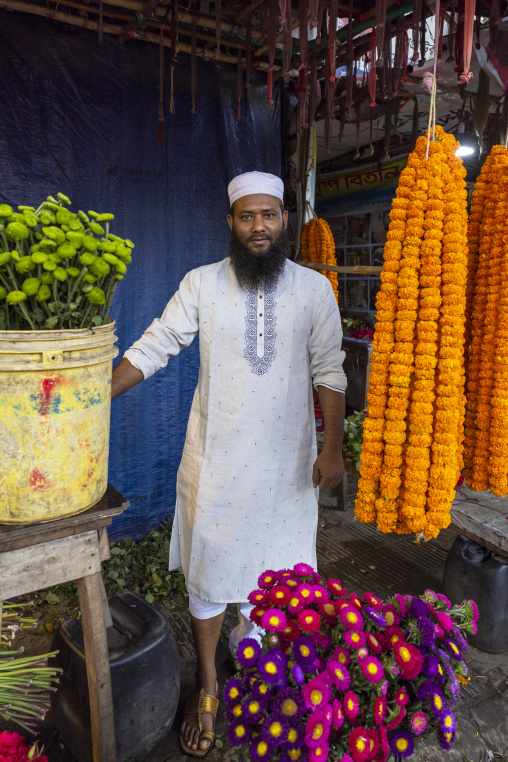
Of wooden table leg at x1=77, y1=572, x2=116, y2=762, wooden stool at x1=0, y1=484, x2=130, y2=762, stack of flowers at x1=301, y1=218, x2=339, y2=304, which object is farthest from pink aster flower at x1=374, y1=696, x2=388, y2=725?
stack of flowers at x1=301, y1=218, x2=339, y2=304

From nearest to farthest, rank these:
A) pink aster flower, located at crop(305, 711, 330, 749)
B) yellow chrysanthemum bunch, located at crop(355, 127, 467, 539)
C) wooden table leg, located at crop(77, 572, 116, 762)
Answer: pink aster flower, located at crop(305, 711, 330, 749) < wooden table leg, located at crop(77, 572, 116, 762) < yellow chrysanthemum bunch, located at crop(355, 127, 467, 539)

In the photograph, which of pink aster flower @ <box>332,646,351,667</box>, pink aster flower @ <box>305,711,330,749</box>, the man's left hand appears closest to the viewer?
pink aster flower @ <box>305,711,330,749</box>

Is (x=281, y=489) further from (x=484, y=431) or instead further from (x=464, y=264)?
(x=464, y=264)

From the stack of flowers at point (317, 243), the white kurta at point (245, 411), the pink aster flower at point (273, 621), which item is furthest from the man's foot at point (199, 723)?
the stack of flowers at point (317, 243)

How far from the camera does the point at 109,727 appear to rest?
167cm

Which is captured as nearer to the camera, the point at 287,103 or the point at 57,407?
the point at 57,407

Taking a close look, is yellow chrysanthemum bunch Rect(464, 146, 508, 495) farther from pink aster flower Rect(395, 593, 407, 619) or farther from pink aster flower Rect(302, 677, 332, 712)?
pink aster flower Rect(302, 677, 332, 712)

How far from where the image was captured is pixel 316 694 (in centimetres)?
104

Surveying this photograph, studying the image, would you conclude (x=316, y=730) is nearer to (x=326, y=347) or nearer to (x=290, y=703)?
(x=290, y=703)

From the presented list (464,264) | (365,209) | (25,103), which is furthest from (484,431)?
(365,209)

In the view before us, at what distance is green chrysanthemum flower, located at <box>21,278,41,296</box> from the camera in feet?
3.82

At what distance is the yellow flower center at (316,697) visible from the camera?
103 cm

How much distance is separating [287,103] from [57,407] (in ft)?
10.6

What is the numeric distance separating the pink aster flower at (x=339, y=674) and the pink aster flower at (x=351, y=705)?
0.6 inches
